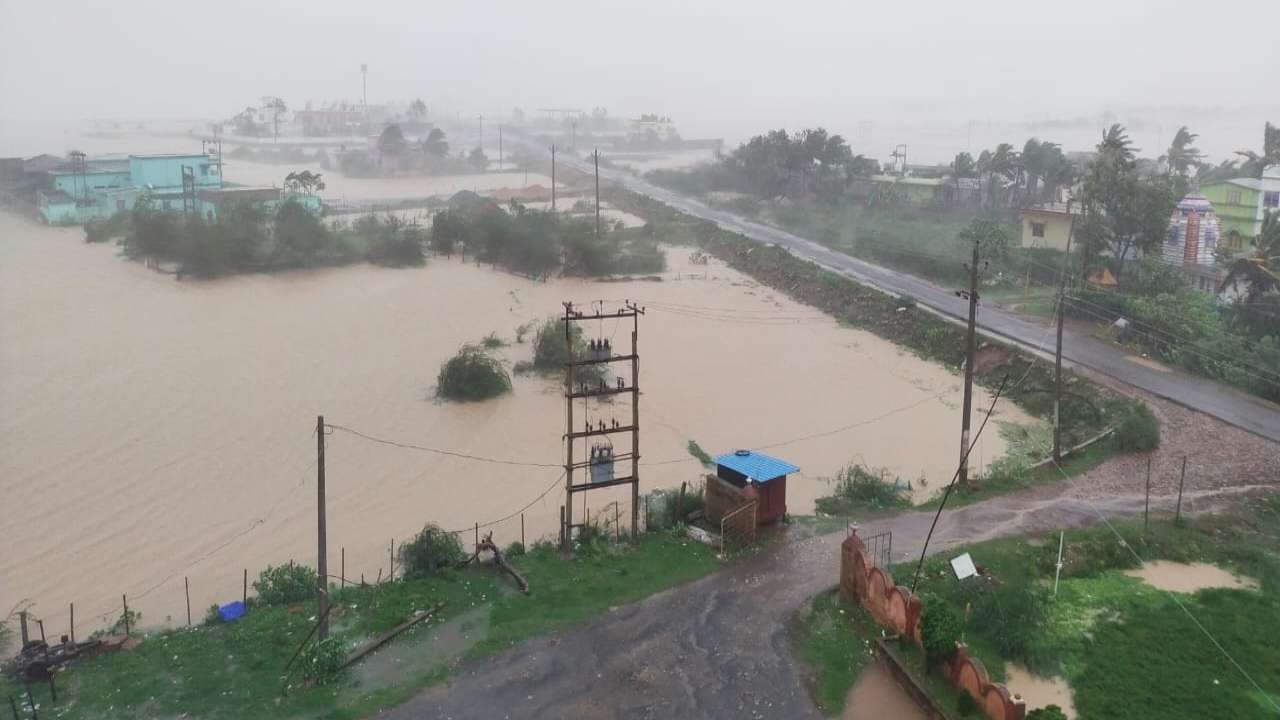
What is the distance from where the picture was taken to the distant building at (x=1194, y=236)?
2673 centimetres

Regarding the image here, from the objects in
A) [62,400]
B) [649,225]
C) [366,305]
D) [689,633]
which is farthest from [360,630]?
[649,225]

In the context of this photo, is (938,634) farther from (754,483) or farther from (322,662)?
(322,662)

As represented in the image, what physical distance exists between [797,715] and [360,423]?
38.8ft

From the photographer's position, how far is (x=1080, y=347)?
71.9 feet

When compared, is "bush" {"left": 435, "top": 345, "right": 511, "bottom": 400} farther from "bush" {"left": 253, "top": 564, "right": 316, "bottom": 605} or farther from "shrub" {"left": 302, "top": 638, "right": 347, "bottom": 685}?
"shrub" {"left": 302, "top": 638, "right": 347, "bottom": 685}

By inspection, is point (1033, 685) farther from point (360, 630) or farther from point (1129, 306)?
point (1129, 306)

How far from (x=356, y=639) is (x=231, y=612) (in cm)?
167

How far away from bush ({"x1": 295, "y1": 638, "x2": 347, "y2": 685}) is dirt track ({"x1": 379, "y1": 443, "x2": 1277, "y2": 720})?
2.96 feet

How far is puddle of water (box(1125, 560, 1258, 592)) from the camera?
11039 millimetres

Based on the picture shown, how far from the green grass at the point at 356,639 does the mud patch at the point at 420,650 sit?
0.06 feet

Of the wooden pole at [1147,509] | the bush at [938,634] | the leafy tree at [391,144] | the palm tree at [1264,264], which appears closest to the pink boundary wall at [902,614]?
the bush at [938,634]

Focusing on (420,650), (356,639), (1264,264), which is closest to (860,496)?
(420,650)

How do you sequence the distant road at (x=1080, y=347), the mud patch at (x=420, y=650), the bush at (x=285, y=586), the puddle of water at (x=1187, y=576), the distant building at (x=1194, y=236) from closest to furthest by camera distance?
A: 1. the mud patch at (x=420, y=650)
2. the bush at (x=285, y=586)
3. the puddle of water at (x=1187, y=576)
4. the distant road at (x=1080, y=347)
5. the distant building at (x=1194, y=236)

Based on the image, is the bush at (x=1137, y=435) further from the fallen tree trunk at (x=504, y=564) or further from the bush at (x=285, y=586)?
the bush at (x=285, y=586)
